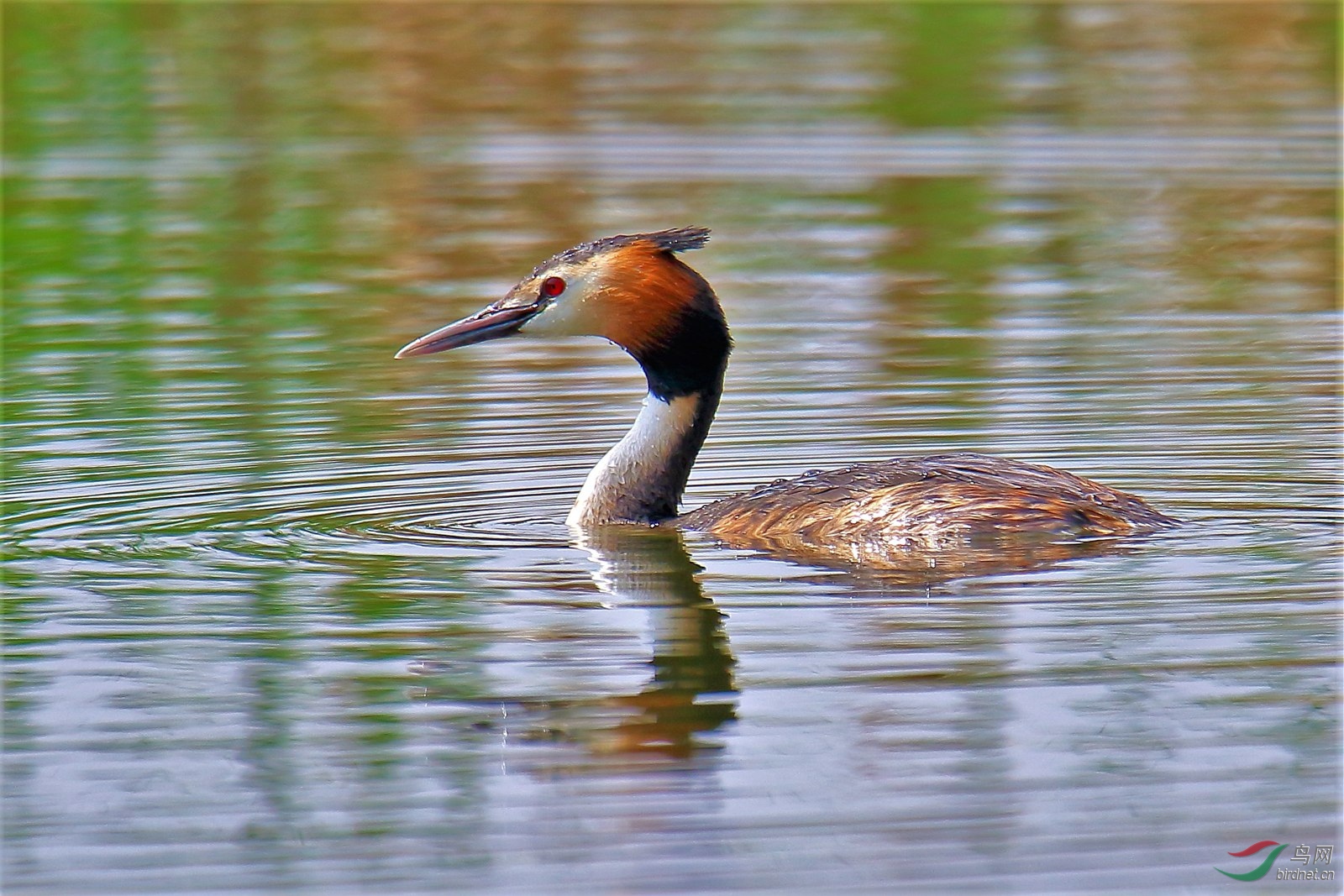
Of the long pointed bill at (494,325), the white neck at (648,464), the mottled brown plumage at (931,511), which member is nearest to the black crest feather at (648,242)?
the long pointed bill at (494,325)

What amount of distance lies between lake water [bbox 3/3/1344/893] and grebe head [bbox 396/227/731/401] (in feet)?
2.23

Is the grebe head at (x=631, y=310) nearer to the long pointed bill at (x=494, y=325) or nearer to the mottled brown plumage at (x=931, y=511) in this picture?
the long pointed bill at (x=494, y=325)

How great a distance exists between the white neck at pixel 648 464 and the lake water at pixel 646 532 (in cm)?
25

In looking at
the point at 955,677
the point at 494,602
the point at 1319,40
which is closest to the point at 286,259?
the point at 494,602

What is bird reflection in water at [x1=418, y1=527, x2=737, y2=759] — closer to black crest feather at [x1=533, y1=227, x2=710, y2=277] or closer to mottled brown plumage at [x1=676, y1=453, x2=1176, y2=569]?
mottled brown plumage at [x1=676, y1=453, x2=1176, y2=569]

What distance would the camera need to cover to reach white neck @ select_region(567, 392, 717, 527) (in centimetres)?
891

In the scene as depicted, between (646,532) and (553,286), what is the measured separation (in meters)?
0.98

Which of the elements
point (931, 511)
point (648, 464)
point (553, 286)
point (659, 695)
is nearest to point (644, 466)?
point (648, 464)

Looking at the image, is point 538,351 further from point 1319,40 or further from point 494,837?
point 1319,40

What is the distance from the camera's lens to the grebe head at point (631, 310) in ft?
28.8

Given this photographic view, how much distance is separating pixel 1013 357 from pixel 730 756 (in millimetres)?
6146

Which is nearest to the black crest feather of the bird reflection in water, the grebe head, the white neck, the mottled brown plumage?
the grebe head

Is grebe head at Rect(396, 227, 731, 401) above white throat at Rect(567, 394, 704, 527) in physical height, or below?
above

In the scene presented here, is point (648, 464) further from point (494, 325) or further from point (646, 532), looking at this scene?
point (494, 325)
